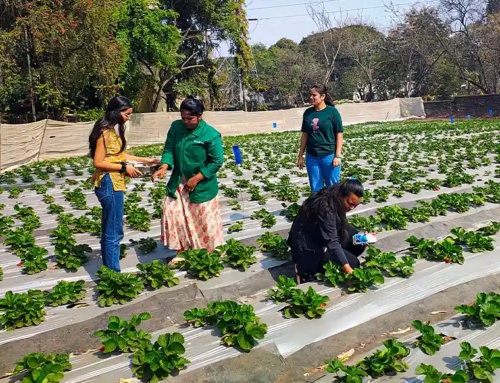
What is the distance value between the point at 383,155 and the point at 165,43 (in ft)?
45.0

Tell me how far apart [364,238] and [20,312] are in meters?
2.93

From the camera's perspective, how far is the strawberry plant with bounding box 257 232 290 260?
5.11 meters

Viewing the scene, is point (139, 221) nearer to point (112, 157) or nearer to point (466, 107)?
point (112, 157)

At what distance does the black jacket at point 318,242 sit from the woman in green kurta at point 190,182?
3.03ft

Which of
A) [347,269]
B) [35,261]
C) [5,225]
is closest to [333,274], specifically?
[347,269]

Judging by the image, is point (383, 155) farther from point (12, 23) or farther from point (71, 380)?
point (12, 23)

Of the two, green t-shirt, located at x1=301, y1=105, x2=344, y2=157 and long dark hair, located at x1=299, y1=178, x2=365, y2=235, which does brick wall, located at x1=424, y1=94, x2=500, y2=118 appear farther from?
long dark hair, located at x1=299, y1=178, x2=365, y2=235

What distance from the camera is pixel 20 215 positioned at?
23.7 ft

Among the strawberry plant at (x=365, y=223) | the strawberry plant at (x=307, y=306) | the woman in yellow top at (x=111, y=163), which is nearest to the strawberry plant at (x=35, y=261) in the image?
the woman in yellow top at (x=111, y=163)

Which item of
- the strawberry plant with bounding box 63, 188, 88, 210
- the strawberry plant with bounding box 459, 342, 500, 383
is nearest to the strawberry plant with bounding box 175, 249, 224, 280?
the strawberry plant with bounding box 459, 342, 500, 383

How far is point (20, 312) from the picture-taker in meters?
3.63

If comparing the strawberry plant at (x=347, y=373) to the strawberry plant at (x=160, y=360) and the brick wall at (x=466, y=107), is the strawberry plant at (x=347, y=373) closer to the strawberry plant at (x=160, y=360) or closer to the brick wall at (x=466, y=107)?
the strawberry plant at (x=160, y=360)

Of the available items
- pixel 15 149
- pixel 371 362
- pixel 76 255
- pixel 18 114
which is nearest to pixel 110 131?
pixel 76 255

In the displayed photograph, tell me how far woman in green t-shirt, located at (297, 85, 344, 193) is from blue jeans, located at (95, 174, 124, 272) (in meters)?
2.43
